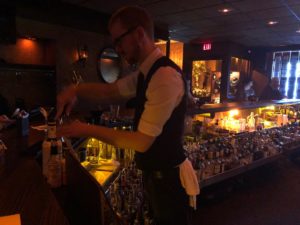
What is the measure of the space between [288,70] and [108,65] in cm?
708

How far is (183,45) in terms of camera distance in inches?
361

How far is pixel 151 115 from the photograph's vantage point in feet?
2.92

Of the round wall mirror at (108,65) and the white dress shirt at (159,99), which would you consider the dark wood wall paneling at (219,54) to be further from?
the white dress shirt at (159,99)

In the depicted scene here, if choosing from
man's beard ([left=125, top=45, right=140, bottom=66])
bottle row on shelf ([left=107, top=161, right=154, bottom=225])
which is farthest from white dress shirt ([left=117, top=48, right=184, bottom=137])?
bottle row on shelf ([left=107, top=161, right=154, bottom=225])

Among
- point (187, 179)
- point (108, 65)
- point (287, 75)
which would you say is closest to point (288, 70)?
point (287, 75)

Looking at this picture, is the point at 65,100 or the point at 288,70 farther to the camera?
the point at 288,70

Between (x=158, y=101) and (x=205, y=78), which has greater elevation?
(x=205, y=78)

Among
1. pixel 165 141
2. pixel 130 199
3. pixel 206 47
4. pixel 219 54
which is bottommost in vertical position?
pixel 130 199

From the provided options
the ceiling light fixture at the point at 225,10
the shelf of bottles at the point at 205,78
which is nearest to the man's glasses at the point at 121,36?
the ceiling light fixture at the point at 225,10

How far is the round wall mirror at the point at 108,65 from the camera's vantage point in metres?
5.57

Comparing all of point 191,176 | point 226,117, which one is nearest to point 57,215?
point 191,176

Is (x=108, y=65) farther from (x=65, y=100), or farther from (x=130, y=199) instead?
(x=65, y=100)

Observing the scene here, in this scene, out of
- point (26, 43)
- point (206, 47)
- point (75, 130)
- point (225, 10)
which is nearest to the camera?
point (75, 130)

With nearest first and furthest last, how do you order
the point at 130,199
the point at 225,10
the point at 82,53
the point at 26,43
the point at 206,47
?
1. the point at 130,199
2. the point at 225,10
3. the point at 26,43
4. the point at 82,53
5. the point at 206,47
